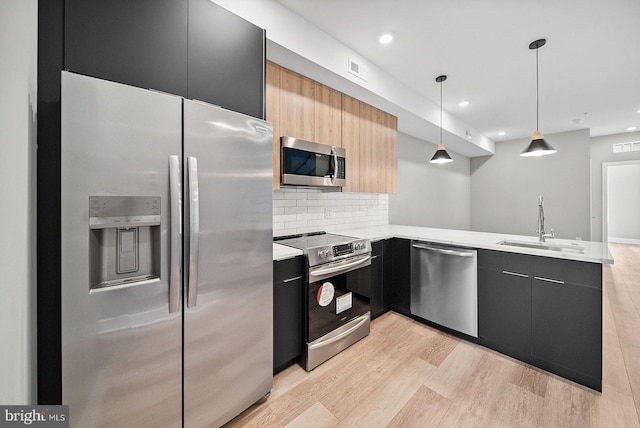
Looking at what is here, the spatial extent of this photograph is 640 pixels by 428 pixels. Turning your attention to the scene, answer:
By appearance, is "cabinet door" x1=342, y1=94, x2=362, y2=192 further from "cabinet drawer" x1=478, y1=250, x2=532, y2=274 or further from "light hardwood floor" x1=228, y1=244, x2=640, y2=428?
"light hardwood floor" x1=228, y1=244, x2=640, y2=428

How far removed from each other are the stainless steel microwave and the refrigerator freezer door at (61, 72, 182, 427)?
106 cm

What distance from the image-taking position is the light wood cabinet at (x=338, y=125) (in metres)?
2.23

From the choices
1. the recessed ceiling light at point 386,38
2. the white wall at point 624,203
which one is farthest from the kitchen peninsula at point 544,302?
the white wall at point 624,203

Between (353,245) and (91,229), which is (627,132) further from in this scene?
(91,229)

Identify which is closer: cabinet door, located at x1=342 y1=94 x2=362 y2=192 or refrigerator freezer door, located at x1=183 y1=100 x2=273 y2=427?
refrigerator freezer door, located at x1=183 y1=100 x2=273 y2=427

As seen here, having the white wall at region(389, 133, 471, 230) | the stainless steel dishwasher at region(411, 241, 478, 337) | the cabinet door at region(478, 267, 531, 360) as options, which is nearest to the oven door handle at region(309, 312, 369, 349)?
the stainless steel dishwasher at region(411, 241, 478, 337)

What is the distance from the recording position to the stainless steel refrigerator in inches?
41.4

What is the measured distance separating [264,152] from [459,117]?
4332mm

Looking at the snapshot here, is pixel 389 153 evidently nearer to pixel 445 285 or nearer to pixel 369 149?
pixel 369 149

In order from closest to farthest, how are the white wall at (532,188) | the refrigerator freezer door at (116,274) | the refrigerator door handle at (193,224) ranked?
the refrigerator freezer door at (116,274) < the refrigerator door handle at (193,224) < the white wall at (532,188)

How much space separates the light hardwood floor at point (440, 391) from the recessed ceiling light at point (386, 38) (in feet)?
9.20

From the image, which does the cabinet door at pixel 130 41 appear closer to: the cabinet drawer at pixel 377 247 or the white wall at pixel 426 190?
the cabinet drawer at pixel 377 247

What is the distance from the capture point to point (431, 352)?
2.28 m

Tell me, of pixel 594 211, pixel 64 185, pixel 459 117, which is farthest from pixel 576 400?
pixel 594 211
